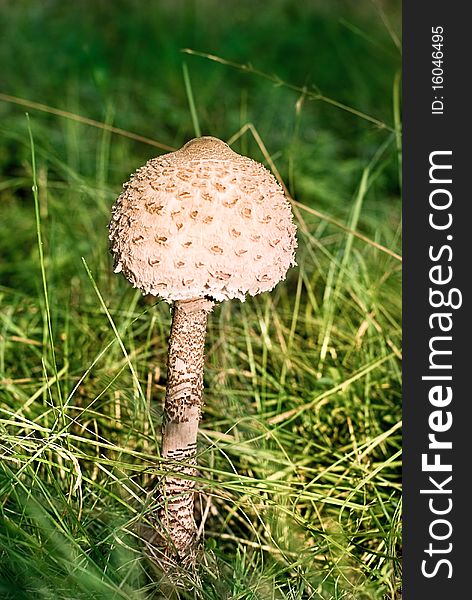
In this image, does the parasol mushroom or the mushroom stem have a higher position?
the parasol mushroom

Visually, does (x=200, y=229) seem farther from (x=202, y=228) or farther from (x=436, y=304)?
(x=436, y=304)

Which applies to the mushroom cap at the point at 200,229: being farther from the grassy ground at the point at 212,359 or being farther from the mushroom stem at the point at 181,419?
the grassy ground at the point at 212,359

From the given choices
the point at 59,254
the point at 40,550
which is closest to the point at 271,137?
the point at 59,254

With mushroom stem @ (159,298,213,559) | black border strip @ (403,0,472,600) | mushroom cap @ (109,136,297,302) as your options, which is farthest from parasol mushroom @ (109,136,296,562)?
black border strip @ (403,0,472,600)

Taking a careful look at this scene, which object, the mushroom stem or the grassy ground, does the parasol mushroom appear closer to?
the mushroom stem

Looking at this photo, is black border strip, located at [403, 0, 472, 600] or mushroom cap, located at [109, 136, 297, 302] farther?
black border strip, located at [403, 0, 472, 600]

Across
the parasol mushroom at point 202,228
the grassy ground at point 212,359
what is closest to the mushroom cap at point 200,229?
the parasol mushroom at point 202,228

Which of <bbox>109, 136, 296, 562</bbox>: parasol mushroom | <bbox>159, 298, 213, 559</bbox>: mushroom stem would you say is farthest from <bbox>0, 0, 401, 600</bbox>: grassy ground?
<bbox>109, 136, 296, 562</bbox>: parasol mushroom
